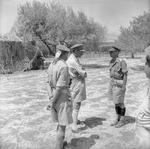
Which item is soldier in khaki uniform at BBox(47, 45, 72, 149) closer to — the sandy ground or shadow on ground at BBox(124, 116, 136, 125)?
the sandy ground

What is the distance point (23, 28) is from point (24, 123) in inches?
652

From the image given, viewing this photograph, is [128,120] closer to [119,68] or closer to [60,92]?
[119,68]

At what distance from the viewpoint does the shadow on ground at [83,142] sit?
434 centimetres

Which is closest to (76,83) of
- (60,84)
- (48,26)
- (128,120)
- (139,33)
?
(60,84)

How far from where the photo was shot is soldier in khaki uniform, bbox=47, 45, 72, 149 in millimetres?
3757

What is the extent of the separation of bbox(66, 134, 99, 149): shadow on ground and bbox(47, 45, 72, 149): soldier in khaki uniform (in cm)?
43

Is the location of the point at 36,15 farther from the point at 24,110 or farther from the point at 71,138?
the point at 71,138

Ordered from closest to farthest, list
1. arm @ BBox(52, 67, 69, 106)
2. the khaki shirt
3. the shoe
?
arm @ BBox(52, 67, 69, 106), the khaki shirt, the shoe

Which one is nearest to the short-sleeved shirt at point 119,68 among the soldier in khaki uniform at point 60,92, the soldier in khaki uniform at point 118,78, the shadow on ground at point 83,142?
the soldier in khaki uniform at point 118,78

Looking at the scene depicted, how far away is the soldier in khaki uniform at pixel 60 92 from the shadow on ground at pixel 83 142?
1.43 feet

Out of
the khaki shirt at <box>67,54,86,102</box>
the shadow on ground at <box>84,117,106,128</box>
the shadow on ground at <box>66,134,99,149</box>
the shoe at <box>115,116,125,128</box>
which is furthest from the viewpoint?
the shadow on ground at <box>84,117,106,128</box>

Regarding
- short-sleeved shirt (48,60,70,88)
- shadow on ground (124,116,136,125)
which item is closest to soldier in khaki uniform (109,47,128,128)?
shadow on ground (124,116,136,125)

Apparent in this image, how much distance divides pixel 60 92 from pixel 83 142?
130 cm

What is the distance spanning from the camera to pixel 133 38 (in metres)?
16.3
